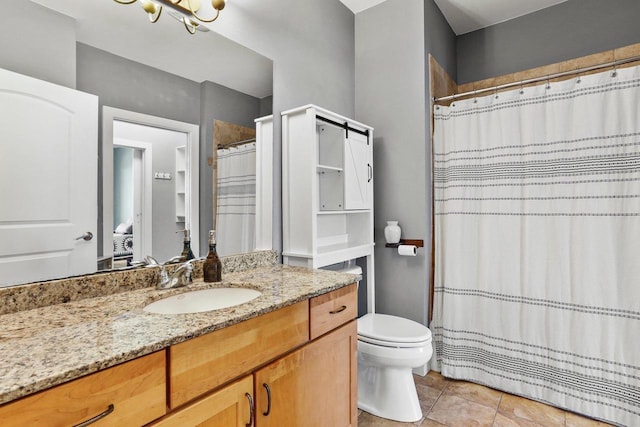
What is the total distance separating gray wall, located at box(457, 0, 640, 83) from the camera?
7.61ft

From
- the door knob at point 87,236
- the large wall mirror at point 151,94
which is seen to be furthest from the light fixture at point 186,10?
the door knob at point 87,236

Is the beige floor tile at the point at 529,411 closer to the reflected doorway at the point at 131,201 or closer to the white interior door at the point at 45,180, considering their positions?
the reflected doorway at the point at 131,201

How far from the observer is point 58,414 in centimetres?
62

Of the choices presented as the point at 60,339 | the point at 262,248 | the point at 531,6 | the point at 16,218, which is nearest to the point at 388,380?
the point at 262,248

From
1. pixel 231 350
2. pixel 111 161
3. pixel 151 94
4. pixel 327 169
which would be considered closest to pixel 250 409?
pixel 231 350

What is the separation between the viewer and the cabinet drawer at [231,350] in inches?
32.2

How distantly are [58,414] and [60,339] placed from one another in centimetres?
21

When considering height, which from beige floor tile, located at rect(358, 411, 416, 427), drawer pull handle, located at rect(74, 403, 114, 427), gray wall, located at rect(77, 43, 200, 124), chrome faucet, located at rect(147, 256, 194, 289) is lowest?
beige floor tile, located at rect(358, 411, 416, 427)

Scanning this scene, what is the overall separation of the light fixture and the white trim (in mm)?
414

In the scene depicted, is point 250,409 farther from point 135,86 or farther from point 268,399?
point 135,86

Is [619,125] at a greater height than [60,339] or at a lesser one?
greater

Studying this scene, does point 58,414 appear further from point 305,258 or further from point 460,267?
point 460,267

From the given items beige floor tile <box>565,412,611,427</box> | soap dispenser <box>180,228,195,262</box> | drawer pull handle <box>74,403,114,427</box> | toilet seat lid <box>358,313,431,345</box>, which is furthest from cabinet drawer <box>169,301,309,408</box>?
beige floor tile <box>565,412,611,427</box>

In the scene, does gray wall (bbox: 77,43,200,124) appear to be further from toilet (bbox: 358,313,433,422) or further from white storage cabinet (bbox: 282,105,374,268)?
toilet (bbox: 358,313,433,422)
